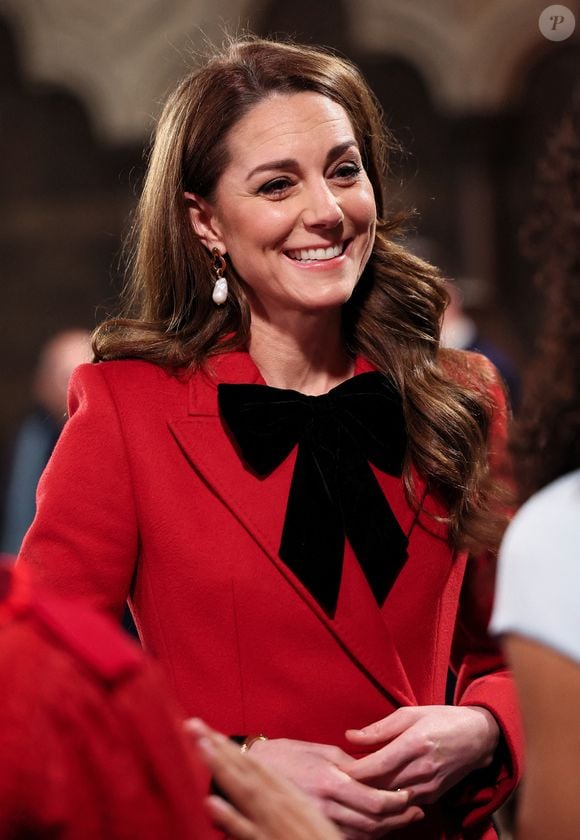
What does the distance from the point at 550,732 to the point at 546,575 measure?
16 cm

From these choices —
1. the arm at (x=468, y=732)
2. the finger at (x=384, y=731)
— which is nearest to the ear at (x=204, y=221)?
the arm at (x=468, y=732)

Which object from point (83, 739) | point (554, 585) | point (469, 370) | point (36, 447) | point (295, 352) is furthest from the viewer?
point (36, 447)

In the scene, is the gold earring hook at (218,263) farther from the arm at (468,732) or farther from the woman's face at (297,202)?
the arm at (468,732)

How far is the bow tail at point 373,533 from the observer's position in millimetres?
2381

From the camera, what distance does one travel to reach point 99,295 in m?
9.14

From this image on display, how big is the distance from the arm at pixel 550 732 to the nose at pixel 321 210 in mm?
1198

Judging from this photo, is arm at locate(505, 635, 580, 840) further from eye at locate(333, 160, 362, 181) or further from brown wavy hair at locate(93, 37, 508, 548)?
eye at locate(333, 160, 362, 181)

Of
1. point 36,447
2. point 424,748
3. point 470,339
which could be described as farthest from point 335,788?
point 470,339

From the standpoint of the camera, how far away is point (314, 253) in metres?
2.44

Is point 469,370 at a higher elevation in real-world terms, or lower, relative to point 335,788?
higher

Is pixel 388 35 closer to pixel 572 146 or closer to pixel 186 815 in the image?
pixel 572 146

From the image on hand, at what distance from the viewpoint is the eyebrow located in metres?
2.43

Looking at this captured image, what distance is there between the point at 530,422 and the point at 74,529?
3.21ft

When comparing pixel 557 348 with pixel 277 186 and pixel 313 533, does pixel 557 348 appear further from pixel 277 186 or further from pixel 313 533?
pixel 277 186
